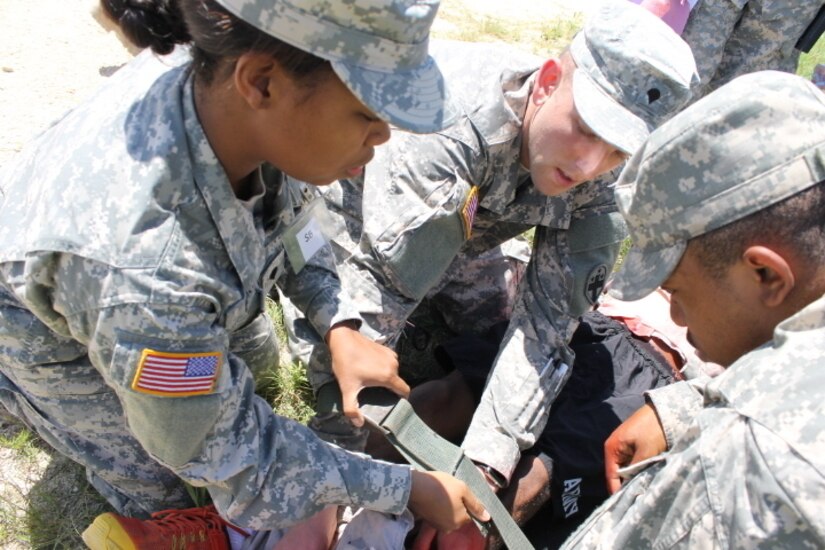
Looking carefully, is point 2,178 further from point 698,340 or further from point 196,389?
point 698,340

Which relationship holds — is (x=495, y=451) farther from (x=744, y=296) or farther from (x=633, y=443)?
(x=744, y=296)

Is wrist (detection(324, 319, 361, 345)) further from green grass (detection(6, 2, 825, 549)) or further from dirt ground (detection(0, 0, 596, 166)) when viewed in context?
dirt ground (detection(0, 0, 596, 166))

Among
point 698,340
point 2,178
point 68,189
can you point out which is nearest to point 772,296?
point 698,340

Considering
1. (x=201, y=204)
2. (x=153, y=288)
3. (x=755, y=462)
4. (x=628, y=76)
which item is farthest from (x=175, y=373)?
(x=628, y=76)

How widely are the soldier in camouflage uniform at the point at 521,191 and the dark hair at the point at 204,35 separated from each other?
3.48 ft

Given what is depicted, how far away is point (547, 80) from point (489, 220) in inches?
26.8

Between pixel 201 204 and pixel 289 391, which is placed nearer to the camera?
pixel 201 204

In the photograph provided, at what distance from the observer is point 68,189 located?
166cm

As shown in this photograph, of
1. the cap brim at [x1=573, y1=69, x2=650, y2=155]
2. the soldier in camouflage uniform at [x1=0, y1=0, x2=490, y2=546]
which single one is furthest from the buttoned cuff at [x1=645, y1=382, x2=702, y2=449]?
the soldier in camouflage uniform at [x1=0, y1=0, x2=490, y2=546]

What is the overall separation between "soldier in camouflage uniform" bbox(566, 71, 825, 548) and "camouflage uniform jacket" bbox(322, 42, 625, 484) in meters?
1.01

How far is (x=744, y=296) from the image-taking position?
153 centimetres

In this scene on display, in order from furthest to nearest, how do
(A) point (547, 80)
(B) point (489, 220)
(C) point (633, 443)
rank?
1. (B) point (489, 220)
2. (A) point (547, 80)
3. (C) point (633, 443)

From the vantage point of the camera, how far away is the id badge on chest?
7.53 ft

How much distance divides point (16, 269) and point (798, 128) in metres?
1.67
